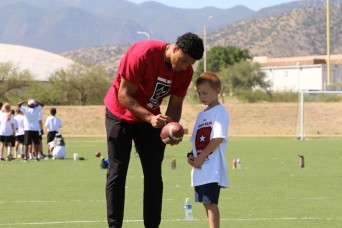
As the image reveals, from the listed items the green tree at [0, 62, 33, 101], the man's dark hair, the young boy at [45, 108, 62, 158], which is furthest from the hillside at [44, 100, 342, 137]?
the man's dark hair

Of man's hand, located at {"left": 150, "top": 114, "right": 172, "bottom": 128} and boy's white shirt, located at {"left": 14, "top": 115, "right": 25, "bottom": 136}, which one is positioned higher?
boy's white shirt, located at {"left": 14, "top": 115, "right": 25, "bottom": 136}

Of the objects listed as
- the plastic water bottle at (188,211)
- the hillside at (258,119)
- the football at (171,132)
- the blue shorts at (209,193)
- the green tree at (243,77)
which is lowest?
the plastic water bottle at (188,211)

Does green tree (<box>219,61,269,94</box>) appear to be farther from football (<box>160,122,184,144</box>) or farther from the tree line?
football (<box>160,122,184,144</box>)

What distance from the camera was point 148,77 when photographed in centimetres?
1005

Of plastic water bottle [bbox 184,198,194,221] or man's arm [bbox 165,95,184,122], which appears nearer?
man's arm [bbox 165,95,184,122]

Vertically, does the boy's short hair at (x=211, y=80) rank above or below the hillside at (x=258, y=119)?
below

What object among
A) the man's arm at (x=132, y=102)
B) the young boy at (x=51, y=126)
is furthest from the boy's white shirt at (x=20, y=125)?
the man's arm at (x=132, y=102)

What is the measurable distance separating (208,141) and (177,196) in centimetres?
684

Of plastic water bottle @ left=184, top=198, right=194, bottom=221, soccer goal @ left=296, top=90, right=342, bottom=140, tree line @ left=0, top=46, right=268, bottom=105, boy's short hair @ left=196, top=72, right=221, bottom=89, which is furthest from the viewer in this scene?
tree line @ left=0, top=46, right=268, bottom=105

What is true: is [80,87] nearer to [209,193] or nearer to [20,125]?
[20,125]

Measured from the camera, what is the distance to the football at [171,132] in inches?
389

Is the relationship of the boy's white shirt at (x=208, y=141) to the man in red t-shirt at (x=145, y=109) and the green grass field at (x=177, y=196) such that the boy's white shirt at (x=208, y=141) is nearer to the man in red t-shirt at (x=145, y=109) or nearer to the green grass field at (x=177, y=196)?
the man in red t-shirt at (x=145, y=109)

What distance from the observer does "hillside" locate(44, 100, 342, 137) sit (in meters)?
61.0

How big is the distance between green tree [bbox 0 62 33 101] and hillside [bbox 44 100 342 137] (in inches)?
838
